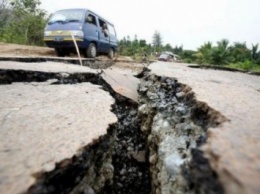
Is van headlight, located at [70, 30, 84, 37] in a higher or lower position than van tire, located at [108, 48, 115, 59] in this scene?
higher

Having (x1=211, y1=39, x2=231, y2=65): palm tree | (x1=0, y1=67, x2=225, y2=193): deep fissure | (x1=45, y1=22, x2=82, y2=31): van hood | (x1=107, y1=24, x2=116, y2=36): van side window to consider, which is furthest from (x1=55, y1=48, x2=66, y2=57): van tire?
(x1=211, y1=39, x2=231, y2=65): palm tree

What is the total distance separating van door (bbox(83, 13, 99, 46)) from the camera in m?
6.25

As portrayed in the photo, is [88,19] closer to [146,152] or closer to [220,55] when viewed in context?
[146,152]

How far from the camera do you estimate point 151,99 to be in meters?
2.23

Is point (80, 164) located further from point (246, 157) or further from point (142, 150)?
point (142, 150)

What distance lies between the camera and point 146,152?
1833 mm

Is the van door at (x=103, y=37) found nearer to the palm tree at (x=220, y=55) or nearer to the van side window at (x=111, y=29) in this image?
the van side window at (x=111, y=29)

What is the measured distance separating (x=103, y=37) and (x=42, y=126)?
6.49 meters

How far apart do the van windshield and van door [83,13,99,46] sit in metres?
0.19

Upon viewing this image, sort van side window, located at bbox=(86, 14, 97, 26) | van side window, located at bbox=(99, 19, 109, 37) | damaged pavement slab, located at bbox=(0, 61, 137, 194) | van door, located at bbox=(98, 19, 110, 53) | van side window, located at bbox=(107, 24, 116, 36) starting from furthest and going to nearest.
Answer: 1. van side window, located at bbox=(107, 24, 116, 36)
2. van side window, located at bbox=(99, 19, 109, 37)
3. van door, located at bbox=(98, 19, 110, 53)
4. van side window, located at bbox=(86, 14, 97, 26)
5. damaged pavement slab, located at bbox=(0, 61, 137, 194)

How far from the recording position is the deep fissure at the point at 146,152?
2.57 feet

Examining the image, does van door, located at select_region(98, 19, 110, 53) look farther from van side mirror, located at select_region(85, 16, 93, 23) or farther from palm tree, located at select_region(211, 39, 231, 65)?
palm tree, located at select_region(211, 39, 231, 65)

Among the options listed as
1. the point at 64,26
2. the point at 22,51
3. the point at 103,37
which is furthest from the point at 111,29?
the point at 22,51

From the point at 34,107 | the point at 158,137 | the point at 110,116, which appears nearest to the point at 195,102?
the point at 158,137
